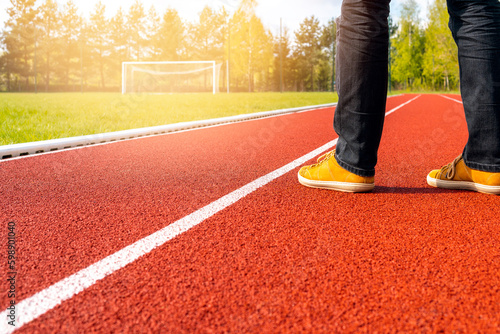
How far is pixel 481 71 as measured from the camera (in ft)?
9.30

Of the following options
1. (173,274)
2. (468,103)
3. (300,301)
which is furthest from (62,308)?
(468,103)

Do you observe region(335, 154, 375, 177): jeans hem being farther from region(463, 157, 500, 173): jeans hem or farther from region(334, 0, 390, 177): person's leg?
region(463, 157, 500, 173): jeans hem

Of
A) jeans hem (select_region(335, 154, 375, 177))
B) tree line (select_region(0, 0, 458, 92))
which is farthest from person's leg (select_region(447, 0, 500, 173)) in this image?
tree line (select_region(0, 0, 458, 92))

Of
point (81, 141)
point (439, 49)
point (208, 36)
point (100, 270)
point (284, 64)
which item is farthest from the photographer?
point (284, 64)

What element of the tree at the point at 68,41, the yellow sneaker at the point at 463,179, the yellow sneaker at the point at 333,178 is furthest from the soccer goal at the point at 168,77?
the yellow sneaker at the point at 463,179

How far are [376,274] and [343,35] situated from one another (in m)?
1.74

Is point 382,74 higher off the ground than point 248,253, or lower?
higher

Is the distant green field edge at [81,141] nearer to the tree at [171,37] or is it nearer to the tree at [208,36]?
the tree at [208,36]

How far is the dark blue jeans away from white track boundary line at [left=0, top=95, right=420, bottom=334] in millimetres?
911

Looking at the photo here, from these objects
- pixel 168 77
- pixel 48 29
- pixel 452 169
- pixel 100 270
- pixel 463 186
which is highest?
pixel 48 29

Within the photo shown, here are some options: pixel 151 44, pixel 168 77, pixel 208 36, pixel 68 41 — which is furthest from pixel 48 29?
pixel 168 77

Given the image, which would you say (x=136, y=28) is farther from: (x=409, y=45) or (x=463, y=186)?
(x=463, y=186)

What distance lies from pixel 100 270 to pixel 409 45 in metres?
76.8

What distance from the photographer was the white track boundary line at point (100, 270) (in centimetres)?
146
